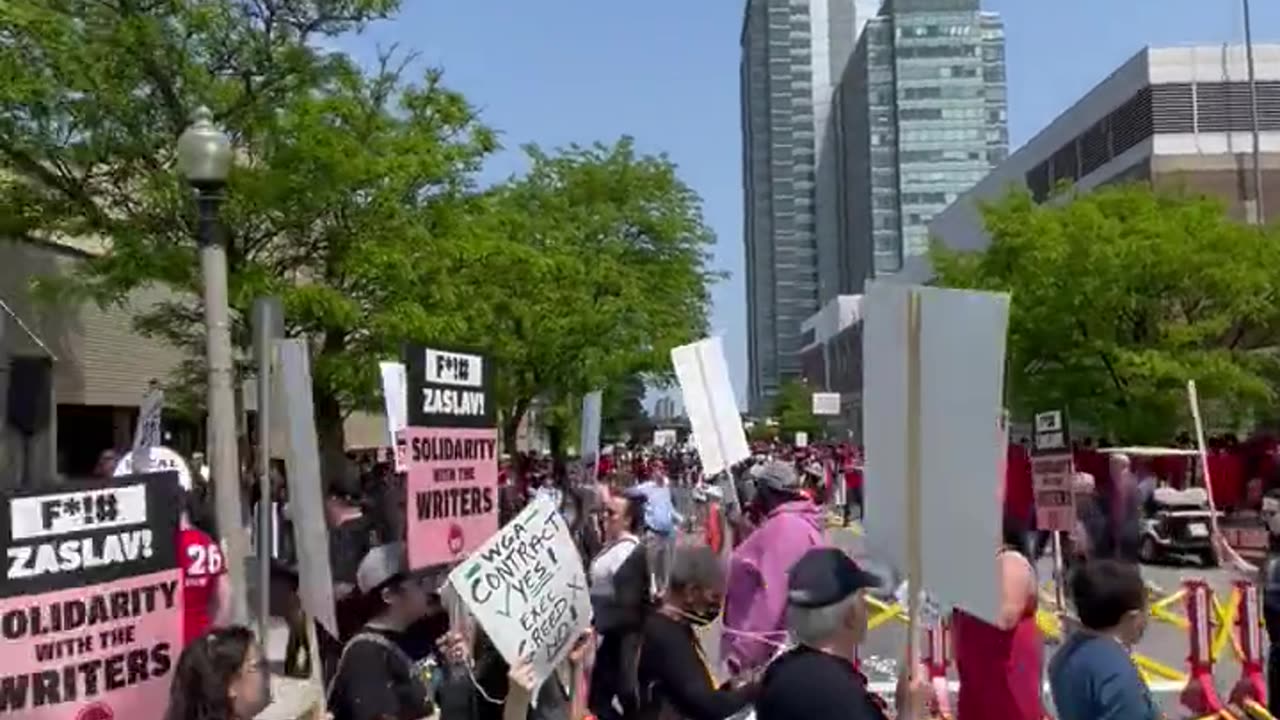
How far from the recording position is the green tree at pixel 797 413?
12456cm

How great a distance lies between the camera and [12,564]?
4859 mm

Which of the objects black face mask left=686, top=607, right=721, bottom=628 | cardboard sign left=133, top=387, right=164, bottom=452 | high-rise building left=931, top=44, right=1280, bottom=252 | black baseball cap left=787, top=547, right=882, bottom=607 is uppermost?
high-rise building left=931, top=44, right=1280, bottom=252

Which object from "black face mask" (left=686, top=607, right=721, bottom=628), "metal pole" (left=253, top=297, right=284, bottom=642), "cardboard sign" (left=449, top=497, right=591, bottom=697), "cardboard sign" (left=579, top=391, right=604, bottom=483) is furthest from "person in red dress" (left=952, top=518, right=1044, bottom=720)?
"cardboard sign" (left=579, top=391, right=604, bottom=483)

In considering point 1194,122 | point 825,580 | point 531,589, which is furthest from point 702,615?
point 1194,122

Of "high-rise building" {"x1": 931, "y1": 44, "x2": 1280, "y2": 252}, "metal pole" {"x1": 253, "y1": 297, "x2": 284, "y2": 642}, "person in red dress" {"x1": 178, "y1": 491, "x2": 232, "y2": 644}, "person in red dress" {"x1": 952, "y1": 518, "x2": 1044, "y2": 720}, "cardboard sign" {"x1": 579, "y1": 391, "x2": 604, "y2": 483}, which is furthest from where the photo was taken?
"high-rise building" {"x1": 931, "y1": 44, "x2": 1280, "y2": 252}

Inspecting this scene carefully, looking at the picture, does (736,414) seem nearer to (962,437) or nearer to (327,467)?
(962,437)

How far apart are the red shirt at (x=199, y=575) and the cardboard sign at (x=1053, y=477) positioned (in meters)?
8.94

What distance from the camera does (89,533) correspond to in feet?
16.9

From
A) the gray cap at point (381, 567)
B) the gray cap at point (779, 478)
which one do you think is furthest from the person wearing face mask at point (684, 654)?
the gray cap at point (779, 478)

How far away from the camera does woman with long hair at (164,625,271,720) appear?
14.3ft

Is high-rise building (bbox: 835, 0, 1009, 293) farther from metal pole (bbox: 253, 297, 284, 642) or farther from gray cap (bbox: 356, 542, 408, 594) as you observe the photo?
gray cap (bbox: 356, 542, 408, 594)

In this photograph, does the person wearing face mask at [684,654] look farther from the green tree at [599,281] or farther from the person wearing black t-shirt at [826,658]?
the green tree at [599,281]

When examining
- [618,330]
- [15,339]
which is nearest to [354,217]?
[15,339]

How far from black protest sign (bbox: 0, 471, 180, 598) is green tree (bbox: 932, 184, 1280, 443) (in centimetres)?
3143
